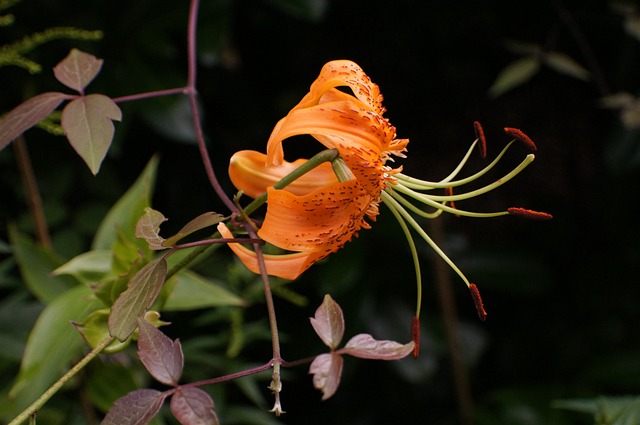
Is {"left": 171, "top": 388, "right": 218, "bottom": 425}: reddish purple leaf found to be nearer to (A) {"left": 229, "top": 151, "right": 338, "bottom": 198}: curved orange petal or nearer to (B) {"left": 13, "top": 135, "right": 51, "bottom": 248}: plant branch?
(A) {"left": 229, "top": 151, "right": 338, "bottom": 198}: curved orange petal

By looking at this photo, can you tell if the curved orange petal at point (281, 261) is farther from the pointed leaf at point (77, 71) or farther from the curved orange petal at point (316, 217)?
the pointed leaf at point (77, 71)

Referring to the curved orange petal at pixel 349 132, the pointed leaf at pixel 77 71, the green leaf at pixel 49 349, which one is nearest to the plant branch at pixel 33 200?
the green leaf at pixel 49 349

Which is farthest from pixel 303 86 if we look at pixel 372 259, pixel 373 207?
pixel 373 207

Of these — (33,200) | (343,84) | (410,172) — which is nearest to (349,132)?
(343,84)

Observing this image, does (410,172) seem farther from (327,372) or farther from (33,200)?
(327,372)

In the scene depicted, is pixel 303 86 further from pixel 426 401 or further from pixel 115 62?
pixel 426 401

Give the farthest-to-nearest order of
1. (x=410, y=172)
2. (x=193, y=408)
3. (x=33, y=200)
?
(x=410, y=172) < (x=33, y=200) < (x=193, y=408)
